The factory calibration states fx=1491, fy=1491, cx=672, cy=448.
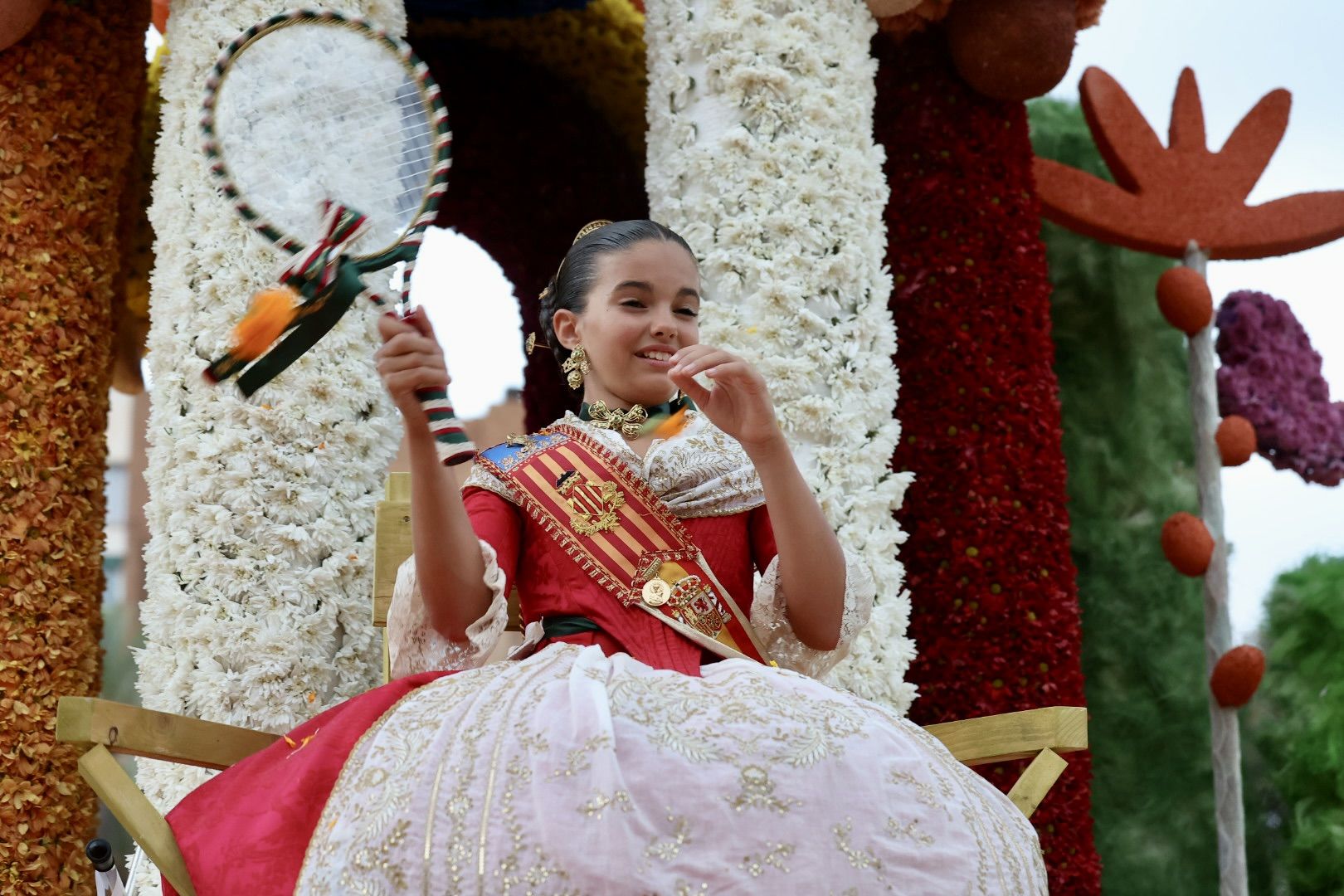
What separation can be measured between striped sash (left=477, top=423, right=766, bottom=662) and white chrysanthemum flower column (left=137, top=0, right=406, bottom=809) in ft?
3.64

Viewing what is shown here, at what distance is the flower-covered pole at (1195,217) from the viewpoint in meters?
6.06

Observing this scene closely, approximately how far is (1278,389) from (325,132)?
15.9 feet

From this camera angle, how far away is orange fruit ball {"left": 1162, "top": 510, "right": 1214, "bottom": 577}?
601 centimetres

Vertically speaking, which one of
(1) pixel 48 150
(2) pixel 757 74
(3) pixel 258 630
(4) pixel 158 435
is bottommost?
(3) pixel 258 630

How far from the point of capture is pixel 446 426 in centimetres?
240

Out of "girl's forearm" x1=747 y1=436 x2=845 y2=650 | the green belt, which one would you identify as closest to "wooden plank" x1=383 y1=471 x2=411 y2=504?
the green belt

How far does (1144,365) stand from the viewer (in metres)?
6.60

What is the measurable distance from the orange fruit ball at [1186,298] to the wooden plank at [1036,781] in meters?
3.46

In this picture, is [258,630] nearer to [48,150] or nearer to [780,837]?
[48,150]

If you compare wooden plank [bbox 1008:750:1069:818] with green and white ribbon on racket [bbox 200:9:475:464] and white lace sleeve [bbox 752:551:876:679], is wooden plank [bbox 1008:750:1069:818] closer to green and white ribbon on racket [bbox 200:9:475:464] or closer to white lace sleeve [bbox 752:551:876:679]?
white lace sleeve [bbox 752:551:876:679]

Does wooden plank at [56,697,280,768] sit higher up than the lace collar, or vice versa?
the lace collar

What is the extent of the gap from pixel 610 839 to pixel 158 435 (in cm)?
259

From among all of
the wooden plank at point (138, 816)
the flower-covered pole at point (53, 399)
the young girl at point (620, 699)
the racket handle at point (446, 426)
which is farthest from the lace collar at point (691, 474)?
the flower-covered pole at point (53, 399)

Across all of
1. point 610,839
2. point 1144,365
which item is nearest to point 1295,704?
point 1144,365
